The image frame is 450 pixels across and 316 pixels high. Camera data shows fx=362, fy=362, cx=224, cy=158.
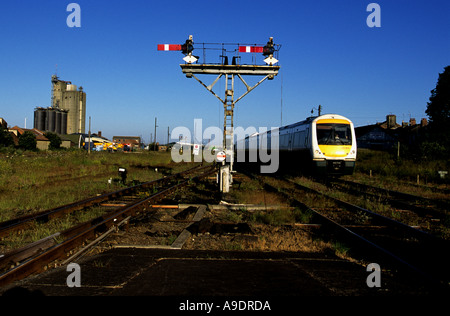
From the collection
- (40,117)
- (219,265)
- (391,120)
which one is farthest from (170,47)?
(40,117)

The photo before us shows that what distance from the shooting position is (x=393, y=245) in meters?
6.21

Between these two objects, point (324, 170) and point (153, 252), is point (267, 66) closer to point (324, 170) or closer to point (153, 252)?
point (324, 170)

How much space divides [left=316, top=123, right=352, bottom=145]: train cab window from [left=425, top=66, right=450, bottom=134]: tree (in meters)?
33.9

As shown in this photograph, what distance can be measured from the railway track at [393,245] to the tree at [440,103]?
43.0 metres

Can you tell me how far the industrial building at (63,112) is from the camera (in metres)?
112

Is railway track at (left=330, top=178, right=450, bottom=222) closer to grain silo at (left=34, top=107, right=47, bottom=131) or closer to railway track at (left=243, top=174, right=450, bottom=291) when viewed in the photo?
railway track at (left=243, top=174, right=450, bottom=291)

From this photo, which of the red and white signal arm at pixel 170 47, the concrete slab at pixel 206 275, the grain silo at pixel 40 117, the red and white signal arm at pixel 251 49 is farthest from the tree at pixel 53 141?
the concrete slab at pixel 206 275

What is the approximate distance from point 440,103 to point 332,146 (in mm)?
37615

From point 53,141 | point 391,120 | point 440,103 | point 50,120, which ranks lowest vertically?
point 53,141

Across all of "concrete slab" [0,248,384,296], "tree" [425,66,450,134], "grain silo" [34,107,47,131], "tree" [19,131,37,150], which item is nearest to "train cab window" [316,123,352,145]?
"concrete slab" [0,248,384,296]

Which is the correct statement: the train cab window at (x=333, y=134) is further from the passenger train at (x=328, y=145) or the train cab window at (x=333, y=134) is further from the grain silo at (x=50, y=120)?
the grain silo at (x=50, y=120)

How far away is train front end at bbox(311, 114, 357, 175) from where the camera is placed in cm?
1670

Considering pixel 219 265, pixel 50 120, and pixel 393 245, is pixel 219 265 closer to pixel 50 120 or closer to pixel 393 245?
pixel 393 245
